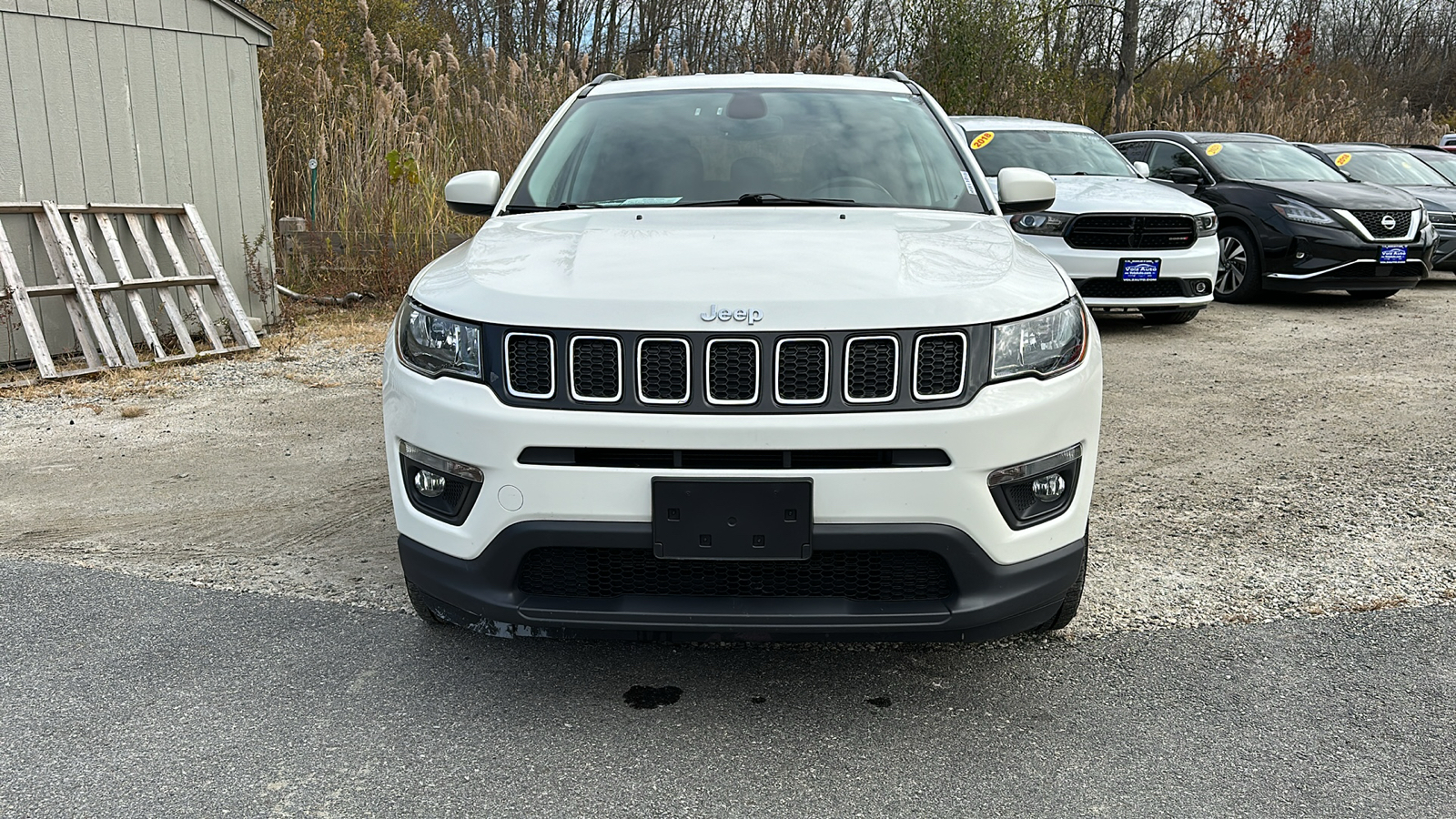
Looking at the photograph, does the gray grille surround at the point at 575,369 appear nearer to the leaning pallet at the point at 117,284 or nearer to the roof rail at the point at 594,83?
the roof rail at the point at 594,83

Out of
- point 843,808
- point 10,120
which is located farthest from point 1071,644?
point 10,120

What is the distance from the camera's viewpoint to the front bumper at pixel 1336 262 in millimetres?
10188

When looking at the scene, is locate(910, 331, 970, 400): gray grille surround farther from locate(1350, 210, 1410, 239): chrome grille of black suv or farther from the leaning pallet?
locate(1350, 210, 1410, 239): chrome grille of black suv

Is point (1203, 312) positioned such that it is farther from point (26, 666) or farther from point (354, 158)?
point (26, 666)

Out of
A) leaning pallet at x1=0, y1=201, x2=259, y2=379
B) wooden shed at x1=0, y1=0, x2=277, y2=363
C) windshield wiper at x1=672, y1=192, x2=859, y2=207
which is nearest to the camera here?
windshield wiper at x1=672, y1=192, x2=859, y2=207

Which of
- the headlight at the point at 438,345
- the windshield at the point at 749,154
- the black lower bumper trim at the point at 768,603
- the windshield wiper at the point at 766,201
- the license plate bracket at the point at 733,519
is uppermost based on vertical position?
the windshield at the point at 749,154

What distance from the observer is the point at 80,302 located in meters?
7.12

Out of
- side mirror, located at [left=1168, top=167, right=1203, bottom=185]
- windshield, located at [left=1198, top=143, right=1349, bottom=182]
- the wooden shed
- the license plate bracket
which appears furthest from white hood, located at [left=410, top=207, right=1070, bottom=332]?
windshield, located at [left=1198, top=143, right=1349, bottom=182]

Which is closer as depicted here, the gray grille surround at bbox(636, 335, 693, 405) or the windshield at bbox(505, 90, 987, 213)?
the gray grille surround at bbox(636, 335, 693, 405)

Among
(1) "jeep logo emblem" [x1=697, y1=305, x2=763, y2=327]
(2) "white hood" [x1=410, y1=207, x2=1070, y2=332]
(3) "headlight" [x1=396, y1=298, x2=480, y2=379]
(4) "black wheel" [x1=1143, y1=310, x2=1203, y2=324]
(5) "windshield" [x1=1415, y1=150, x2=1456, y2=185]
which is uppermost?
(2) "white hood" [x1=410, y1=207, x2=1070, y2=332]

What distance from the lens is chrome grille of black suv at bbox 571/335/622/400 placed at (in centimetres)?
247

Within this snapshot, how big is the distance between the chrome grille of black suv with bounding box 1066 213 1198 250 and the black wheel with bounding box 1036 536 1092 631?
6.18m

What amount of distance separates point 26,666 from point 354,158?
7.88 meters

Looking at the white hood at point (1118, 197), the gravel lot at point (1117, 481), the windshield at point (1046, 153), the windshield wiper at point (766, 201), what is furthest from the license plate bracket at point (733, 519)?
the windshield at point (1046, 153)
